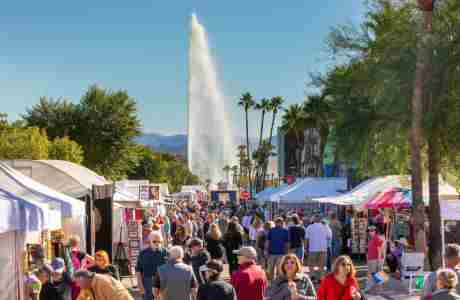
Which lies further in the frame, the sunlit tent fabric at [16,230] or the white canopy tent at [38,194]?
the white canopy tent at [38,194]

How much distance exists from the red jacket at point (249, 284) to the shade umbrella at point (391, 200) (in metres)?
16.7

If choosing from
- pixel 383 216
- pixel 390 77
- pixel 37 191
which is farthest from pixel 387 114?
pixel 37 191

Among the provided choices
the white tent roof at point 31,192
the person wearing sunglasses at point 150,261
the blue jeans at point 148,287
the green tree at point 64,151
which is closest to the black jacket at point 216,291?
the person wearing sunglasses at point 150,261

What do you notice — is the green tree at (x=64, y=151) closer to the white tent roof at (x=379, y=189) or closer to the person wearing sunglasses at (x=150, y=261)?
the white tent roof at (x=379, y=189)

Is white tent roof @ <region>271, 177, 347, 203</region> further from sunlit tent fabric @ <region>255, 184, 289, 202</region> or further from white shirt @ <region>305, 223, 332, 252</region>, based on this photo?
white shirt @ <region>305, 223, 332, 252</region>

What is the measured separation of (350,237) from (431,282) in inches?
765

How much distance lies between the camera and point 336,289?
9172 millimetres

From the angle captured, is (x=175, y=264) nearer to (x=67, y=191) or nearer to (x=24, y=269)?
(x=24, y=269)

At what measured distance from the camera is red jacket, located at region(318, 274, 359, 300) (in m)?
9.14

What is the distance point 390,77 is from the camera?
23.6m

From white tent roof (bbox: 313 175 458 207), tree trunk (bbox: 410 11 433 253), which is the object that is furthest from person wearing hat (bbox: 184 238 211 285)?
white tent roof (bbox: 313 175 458 207)

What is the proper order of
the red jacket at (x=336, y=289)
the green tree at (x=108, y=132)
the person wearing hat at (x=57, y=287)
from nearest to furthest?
1. the red jacket at (x=336, y=289)
2. the person wearing hat at (x=57, y=287)
3. the green tree at (x=108, y=132)

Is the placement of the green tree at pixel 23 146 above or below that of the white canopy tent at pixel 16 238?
above

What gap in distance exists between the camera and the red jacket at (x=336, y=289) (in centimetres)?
914
